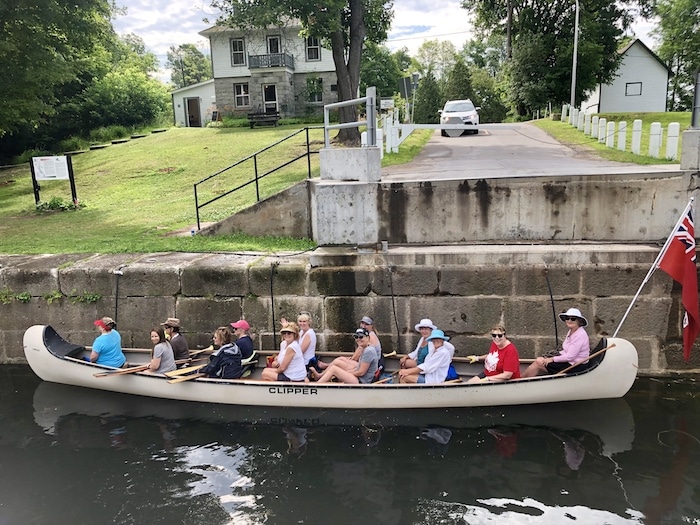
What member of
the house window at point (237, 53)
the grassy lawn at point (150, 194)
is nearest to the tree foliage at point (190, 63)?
the house window at point (237, 53)

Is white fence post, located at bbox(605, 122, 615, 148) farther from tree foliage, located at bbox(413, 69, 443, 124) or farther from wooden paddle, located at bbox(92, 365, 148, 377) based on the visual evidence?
tree foliage, located at bbox(413, 69, 443, 124)

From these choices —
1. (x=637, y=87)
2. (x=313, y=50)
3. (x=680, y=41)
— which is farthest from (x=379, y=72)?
(x=680, y=41)

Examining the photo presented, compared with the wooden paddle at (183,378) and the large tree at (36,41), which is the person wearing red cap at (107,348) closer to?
the wooden paddle at (183,378)

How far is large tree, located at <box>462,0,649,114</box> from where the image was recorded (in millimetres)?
31359

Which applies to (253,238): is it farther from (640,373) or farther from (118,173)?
(118,173)

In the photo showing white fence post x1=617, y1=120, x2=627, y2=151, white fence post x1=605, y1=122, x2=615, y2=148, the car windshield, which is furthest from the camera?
the car windshield

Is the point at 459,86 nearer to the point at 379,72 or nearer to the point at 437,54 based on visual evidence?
the point at 379,72

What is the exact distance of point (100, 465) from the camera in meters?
6.83

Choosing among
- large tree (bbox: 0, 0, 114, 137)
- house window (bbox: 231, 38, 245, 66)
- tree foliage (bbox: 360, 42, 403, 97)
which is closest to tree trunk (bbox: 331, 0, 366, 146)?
large tree (bbox: 0, 0, 114, 137)

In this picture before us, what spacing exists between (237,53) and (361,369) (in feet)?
107

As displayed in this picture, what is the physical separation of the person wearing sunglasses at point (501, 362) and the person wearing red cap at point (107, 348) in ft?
18.3

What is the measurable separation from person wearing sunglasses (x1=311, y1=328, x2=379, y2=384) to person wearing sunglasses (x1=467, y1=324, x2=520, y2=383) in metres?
1.41

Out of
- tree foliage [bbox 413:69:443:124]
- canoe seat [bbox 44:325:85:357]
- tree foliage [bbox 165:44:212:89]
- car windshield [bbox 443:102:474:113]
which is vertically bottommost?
canoe seat [bbox 44:325:85:357]

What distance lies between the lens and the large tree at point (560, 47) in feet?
103
